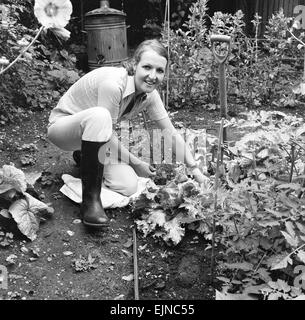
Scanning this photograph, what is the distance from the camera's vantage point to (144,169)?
137 inches

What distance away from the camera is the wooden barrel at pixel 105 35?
6734mm

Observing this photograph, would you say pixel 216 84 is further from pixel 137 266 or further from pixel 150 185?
pixel 137 266

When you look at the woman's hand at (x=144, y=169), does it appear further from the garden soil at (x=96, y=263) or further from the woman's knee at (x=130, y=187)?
the garden soil at (x=96, y=263)

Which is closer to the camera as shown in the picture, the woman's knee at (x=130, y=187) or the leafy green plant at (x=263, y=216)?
the leafy green plant at (x=263, y=216)

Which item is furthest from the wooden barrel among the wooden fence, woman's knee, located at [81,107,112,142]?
woman's knee, located at [81,107,112,142]

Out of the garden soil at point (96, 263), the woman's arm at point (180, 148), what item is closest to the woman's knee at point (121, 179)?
the garden soil at point (96, 263)

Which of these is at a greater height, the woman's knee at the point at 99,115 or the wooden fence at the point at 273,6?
the woman's knee at the point at 99,115

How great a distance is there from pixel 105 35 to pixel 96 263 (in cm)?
463

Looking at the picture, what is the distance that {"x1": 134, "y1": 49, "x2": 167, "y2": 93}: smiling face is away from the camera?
9.69 ft

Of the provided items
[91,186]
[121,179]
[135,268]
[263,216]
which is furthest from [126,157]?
[263,216]

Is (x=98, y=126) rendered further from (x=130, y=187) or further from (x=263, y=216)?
(x=263, y=216)

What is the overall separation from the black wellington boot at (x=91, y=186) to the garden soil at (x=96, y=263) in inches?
4.3
